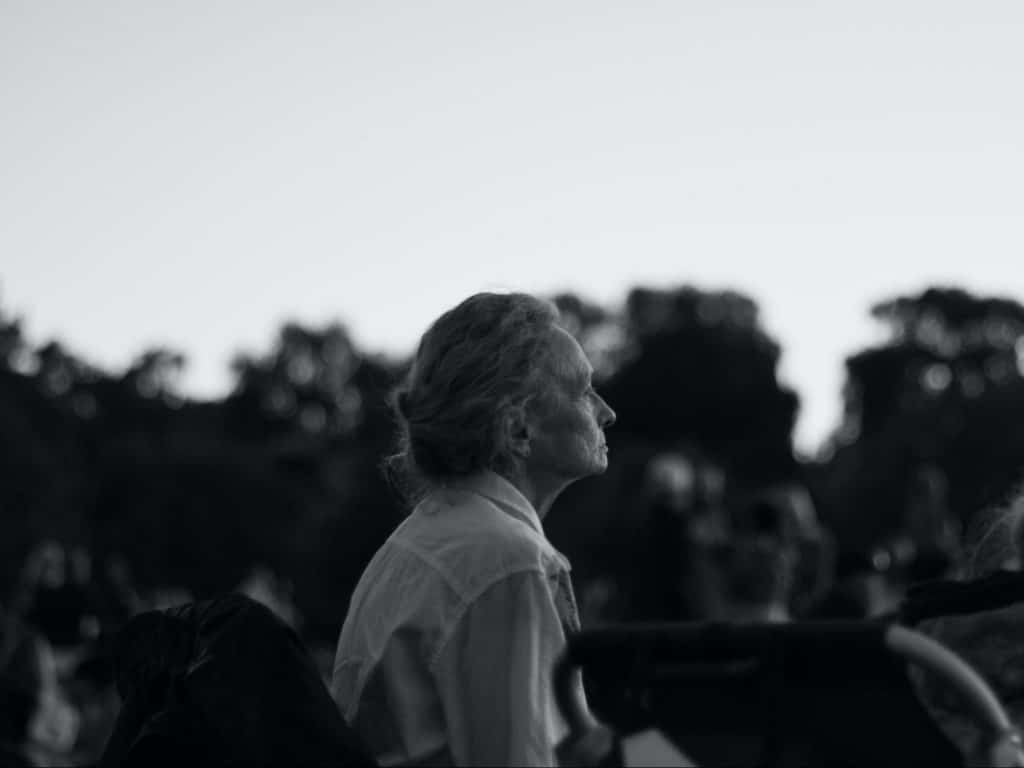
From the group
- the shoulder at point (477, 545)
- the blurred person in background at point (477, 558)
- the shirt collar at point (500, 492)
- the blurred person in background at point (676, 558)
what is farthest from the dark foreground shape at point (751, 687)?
the blurred person in background at point (676, 558)

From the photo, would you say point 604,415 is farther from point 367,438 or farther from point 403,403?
point 367,438

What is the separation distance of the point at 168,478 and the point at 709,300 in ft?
73.5

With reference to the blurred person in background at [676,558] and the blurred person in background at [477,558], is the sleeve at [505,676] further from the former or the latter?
the blurred person in background at [676,558]

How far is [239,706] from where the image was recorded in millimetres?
3322

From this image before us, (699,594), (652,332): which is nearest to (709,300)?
(652,332)

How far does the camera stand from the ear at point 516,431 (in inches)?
161

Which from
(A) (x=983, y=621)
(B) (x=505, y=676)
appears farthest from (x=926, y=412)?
(B) (x=505, y=676)

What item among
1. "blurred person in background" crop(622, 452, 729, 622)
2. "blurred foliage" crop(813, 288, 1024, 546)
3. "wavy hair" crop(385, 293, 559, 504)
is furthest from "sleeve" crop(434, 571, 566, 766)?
"blurred foliage" crop(813, 288, 1024, 546)

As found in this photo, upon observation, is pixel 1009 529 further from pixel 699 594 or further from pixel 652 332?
pixel 652 332

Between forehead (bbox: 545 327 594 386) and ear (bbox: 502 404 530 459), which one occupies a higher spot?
forehead (bbox: 545 327 594 386)

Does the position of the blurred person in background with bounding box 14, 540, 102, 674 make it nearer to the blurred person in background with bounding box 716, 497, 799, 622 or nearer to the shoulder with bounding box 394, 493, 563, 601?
the blurred person in background with bounding box 716, 497, 799, 622

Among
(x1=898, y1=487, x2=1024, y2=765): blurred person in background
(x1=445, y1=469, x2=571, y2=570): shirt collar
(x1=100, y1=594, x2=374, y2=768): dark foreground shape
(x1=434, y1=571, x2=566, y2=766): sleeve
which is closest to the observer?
(x1=100, y1=594, x2=374, y2=768): dark foreground shape

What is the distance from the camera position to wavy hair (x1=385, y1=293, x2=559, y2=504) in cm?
405

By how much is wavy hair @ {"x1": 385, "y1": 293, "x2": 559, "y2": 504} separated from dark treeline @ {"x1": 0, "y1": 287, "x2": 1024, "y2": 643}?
168ft
